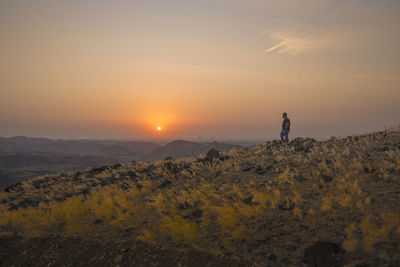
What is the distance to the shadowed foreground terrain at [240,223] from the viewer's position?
5.07 meters

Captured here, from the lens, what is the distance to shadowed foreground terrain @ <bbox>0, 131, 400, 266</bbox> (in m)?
5.07

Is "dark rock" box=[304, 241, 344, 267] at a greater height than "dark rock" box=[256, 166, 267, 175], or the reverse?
"dark rock" box=[256, 166, 267, 175]

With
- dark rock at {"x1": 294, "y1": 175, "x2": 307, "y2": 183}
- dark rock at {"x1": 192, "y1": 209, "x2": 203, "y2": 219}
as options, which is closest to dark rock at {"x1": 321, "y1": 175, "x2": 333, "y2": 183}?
dark rock at {"x1": 294, "y1": 175, "x2": 307, "y2": 183}

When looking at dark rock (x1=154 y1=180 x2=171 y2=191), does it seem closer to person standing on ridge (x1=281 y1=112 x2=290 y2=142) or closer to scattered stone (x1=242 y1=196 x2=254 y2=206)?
scattered stone (x1=242 y1=196 x2=254 y2=206)

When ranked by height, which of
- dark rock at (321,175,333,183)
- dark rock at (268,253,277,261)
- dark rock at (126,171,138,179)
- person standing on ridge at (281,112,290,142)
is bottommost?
dark rock at (126,171,138,179)

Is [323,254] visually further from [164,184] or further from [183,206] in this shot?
[164,184]

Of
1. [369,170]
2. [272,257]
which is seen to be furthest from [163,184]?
[369,170]

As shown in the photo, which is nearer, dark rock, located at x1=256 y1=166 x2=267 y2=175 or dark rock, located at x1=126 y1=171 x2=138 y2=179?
dark rock, located at x1=256 y1=166 x2=267 y2=175

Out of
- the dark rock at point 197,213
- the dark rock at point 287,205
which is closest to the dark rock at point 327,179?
the dark rock at point 287,205

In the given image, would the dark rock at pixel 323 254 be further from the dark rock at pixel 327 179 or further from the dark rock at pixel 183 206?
the dark rock at pixel 183 206

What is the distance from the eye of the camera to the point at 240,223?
6.39 metres

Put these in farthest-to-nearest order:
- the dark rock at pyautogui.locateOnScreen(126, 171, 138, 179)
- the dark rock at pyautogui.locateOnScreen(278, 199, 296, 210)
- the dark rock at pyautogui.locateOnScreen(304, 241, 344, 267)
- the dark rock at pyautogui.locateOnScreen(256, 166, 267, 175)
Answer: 1. the dark rock at pyautogui.locateOnScreen(126, 171, 138, 179)
2. the dark rock at pyautogui.locateOnScreen(256, 166, 267, 175)
3. the dark rock at pyautogui.locateOnScreen(278, 199, 296, 210)
4. the dark rock at pyautogui.locateOnScreen(304, 241, 344, 267)

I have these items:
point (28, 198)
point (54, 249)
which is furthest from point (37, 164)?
point (54, 249)

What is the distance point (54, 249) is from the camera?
7059mm
